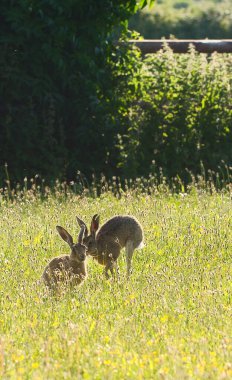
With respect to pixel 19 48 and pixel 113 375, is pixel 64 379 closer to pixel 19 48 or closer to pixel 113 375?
pixel 113 375

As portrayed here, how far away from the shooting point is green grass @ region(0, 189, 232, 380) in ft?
20.0

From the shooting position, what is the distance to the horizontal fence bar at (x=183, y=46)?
14.9m

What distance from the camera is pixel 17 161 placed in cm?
1369

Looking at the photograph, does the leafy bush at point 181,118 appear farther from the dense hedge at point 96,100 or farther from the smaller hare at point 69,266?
the smaller hare at point 69,266

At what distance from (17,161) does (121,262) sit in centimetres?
441

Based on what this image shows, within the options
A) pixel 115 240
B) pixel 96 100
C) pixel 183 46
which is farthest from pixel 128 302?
pixel 183 46

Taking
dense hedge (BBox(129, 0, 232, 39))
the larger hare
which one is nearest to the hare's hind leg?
the larger hare

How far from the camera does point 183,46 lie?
1505 centimetres

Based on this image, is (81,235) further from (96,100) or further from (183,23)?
(183,23)

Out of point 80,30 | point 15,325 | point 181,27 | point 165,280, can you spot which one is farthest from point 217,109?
point 181,27

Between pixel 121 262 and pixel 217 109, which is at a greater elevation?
pixel 217 109

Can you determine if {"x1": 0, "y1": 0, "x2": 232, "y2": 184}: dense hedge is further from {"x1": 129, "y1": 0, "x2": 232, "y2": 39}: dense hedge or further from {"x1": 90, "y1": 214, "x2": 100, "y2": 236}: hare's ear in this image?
{"x1": 129, "y1": 0, "x2": 232, "y2": 39}: dense hedge

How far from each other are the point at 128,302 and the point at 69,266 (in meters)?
1.01

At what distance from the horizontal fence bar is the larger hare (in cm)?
591
